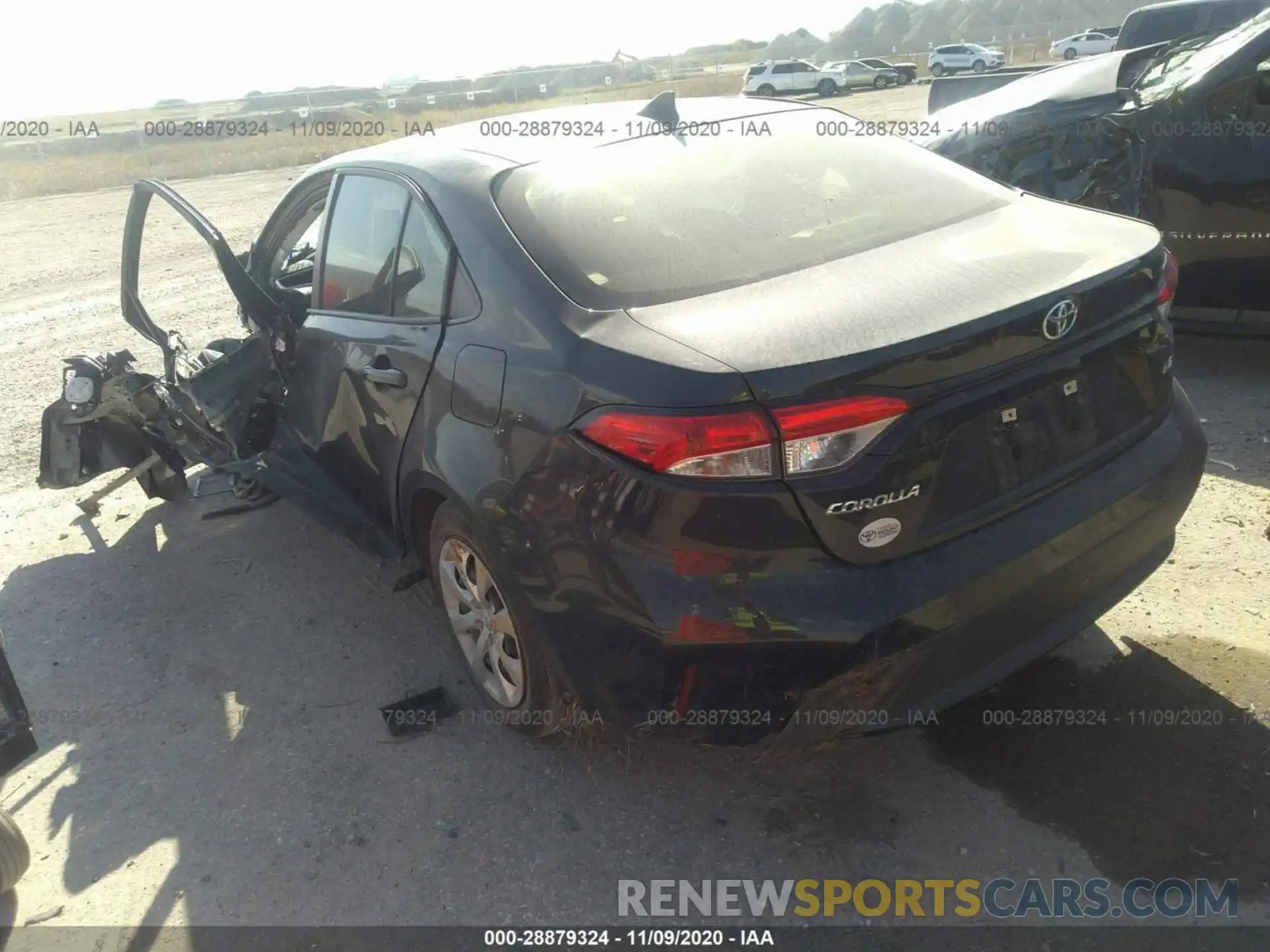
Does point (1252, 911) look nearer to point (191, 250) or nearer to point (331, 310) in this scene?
point (331, 310)

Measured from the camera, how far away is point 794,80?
39000mm

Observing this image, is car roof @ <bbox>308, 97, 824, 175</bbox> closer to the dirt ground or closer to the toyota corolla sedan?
the toyota corolla sedan

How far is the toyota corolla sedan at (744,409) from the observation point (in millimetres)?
2018

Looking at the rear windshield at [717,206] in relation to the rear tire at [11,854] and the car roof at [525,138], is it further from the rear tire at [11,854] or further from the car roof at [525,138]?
the rear tire at [11,854]

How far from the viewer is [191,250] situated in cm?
1227

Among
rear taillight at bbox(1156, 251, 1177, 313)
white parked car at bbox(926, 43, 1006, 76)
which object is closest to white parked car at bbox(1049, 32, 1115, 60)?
white parked car at bbox(926, 43, 1006, 76)

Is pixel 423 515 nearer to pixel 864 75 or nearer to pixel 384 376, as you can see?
pixel 384 376

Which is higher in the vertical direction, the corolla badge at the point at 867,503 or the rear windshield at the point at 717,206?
the rear windshield at the point at 717,206

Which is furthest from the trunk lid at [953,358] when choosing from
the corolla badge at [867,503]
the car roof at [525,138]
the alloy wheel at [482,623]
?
the alloy wheel at [482,623]

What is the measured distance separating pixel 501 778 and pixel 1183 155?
4.41m

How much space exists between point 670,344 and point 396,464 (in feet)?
4.09

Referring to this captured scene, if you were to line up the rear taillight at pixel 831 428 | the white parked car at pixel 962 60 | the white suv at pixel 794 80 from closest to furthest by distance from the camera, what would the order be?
the rear taillight at pixel 831 428 < the white suv at pixel 794 80 < the white parked car at pixel 962 60

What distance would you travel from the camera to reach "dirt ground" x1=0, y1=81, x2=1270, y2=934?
2436 millimetres

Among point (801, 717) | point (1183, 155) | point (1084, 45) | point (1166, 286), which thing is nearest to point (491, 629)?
point (801, 717)
